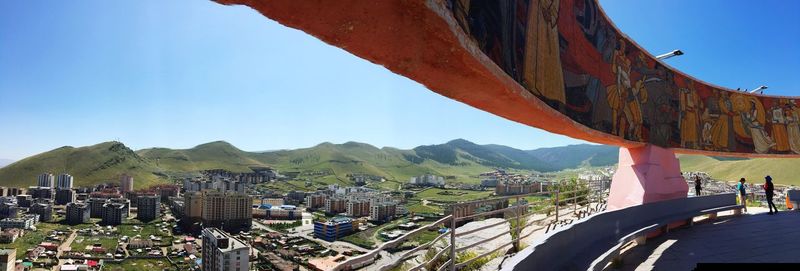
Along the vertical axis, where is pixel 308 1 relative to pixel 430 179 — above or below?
above

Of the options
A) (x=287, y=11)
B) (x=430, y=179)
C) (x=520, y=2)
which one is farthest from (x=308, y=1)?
(x=430, y=179)

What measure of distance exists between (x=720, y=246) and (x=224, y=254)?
22857mm

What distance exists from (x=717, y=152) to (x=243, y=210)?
44.0 metres

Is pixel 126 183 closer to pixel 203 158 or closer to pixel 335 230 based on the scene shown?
pixel 203 158

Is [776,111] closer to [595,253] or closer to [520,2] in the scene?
[595,253]

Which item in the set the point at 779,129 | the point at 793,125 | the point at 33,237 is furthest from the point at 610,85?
the point at 33,237

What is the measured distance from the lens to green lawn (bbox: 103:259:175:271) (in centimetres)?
3185

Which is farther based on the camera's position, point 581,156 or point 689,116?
point 581,156

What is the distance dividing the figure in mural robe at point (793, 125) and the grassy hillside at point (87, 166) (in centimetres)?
8291

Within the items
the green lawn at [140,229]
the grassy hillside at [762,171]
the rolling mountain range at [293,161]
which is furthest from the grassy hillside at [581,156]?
the green lawn at [140,229]

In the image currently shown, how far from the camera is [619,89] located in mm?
6469

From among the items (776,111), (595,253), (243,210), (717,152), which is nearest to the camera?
(595,253)

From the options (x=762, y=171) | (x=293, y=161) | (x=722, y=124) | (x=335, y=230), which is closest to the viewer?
(x=722, y=124)

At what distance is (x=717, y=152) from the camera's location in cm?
943
